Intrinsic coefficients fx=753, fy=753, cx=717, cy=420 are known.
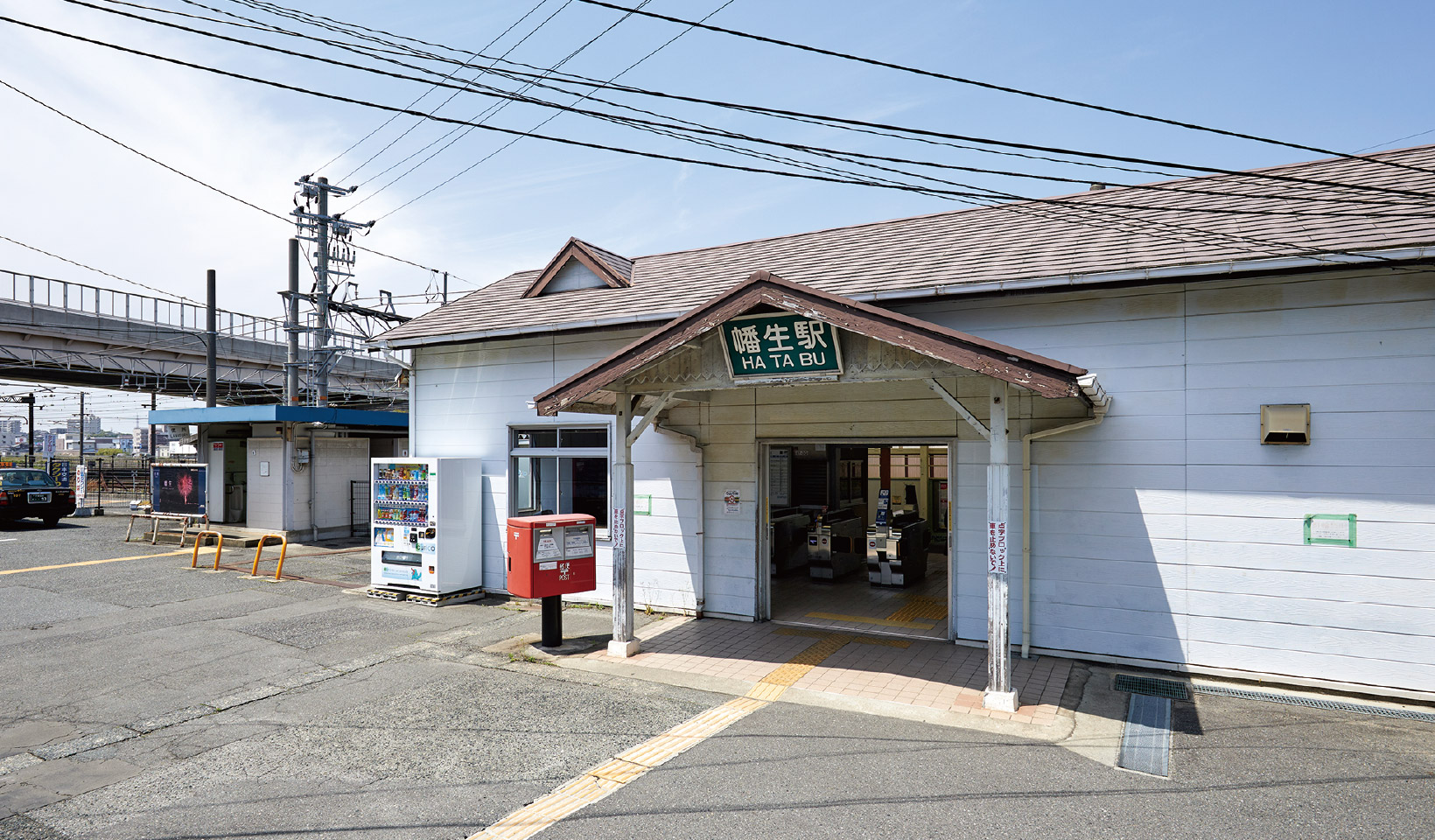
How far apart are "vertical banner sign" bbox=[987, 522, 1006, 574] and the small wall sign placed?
2.99 metres

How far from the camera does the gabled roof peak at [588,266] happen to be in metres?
12.1

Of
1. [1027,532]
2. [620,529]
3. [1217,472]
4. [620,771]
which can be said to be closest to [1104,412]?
[1217,472]

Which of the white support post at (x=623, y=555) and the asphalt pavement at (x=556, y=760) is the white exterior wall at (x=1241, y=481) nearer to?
the asphalt pavement at (x=556, y=760)

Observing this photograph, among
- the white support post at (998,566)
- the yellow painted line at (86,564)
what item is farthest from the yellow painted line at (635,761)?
the yellow painted line at (86,564)

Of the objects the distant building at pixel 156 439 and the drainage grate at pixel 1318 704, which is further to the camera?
the distant building at pixel 156 439

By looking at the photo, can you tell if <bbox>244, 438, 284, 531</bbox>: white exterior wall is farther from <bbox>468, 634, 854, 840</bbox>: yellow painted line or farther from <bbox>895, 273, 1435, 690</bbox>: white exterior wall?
<bbox>895, 273, 1435, 690</bbox>: white exterior wall

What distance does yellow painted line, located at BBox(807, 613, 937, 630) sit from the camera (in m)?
9.45

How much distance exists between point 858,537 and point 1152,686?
6770 millimetres

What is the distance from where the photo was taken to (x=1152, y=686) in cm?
721

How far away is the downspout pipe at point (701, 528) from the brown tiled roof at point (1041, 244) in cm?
170

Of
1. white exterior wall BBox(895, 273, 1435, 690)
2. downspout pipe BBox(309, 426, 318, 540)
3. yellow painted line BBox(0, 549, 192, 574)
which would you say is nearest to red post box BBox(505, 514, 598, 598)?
white exterior wall BBox(895, 273, 1435, 690)

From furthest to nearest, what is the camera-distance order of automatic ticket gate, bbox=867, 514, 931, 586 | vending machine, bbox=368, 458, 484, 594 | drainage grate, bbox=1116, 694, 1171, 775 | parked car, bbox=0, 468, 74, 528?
parked car, bbox=0, 468, 74, 528
automatic ticket gate, bbox=867, 514, 931, 586
vending machine, bbox=368, 458, 484, 594
drainage grate, bbox=1116, 694, 1171, 775

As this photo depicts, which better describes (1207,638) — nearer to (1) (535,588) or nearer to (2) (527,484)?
(1) (535,588)

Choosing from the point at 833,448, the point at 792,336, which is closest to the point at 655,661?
Result: the point at 792,336
